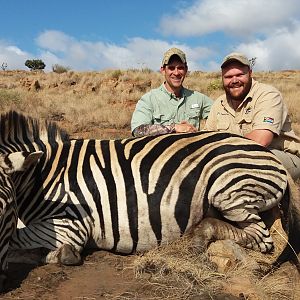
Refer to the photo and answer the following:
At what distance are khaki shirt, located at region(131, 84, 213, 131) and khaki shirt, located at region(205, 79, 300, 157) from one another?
0.99 metres

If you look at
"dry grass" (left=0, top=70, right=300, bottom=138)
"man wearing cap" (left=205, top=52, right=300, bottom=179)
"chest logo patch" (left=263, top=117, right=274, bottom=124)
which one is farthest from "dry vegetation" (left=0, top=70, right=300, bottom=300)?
"chest logo patch" (left=263, top=117, right=274, bottom=124)

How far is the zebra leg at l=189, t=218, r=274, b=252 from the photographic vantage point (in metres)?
3.73

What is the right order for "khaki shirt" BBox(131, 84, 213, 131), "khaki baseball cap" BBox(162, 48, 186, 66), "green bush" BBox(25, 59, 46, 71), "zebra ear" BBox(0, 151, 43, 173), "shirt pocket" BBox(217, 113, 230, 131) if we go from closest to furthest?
"zebra ear" BBox(0, 151, 43, 173) → "shirt pocket" BBox(217, 113, 230, 131) → "khaki baseball cap" BBox(162, 48, 186, 66) → "khaki shirt" BBox(131, 84, 213, 131) → "green bush" BBox(25, 59, 46, 71)

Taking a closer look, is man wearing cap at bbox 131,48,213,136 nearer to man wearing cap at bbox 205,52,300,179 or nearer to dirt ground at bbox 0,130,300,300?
man wearing cap at bbox 205,52,300,179

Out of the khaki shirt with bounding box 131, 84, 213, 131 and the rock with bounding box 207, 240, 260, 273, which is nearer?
the rock with bounding box 207, 240, 260, 273

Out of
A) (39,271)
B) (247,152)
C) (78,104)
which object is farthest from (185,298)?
(78,104)

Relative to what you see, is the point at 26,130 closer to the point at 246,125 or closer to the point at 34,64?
the point at 246,125

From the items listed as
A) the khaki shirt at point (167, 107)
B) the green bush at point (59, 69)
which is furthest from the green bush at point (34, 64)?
the khaki shirt at point (167, 107)

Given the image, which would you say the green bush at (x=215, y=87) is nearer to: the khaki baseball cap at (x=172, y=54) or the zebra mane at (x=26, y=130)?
the khaki baseball cap at (x=172, y=54)

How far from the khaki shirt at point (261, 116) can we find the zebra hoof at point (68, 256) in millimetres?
2232

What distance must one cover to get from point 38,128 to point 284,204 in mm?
2452

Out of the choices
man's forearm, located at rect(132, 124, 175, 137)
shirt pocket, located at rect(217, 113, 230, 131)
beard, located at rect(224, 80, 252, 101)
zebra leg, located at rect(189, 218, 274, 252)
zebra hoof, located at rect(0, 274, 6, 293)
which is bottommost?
zebra hoof, located at rect(0, 274, 6, 293)

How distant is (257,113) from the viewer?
4.59 metres

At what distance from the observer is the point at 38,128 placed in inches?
163
